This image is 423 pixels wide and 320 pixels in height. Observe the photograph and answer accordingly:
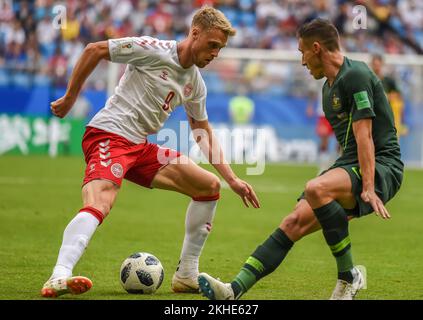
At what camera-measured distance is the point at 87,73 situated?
6445 millimetres

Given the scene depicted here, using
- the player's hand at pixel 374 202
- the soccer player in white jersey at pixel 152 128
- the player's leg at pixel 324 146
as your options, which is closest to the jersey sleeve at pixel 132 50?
the soccer player in white jersey at pixel 152 128

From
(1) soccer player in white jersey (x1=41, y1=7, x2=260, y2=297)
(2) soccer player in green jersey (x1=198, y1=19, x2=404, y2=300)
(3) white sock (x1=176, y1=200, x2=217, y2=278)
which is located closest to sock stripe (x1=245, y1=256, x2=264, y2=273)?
(2) soccer player in green jersey (x1=198, y1=19, x2=404, y2=300)

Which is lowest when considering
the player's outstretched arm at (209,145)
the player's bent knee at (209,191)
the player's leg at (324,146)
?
the player's leg at (324,146)

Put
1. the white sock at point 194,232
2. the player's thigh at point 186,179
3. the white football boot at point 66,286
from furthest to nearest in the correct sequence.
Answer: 1. the white sock at point 194,232
2. the player's thigh at point 186,179
3. the white football boot at point 66,286

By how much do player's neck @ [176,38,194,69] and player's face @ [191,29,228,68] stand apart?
0.07 meters

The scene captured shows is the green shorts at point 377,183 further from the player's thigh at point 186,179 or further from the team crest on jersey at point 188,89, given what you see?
the team crest on jersey at point 188,89

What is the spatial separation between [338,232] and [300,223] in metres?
0.30

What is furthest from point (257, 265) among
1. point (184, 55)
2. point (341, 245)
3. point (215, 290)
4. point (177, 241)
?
point (177, 241)

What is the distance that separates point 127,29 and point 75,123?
4306 mm

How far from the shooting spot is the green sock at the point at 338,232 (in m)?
5.91

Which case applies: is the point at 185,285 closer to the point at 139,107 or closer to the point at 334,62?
the point at 139,107

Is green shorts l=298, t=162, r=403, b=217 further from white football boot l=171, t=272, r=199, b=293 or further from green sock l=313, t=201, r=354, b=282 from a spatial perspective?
white football boot l=171, t=272, r=199, b=293

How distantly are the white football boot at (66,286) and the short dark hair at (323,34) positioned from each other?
2.28m

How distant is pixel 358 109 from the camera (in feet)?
19.6
